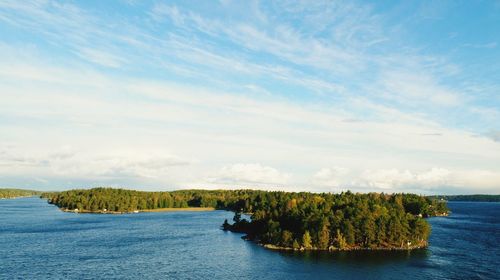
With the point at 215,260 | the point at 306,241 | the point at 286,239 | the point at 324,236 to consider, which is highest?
the point at 324,236

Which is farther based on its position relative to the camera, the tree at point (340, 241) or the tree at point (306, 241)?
the tree at point (306, 241)

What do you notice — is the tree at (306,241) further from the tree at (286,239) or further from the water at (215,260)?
the water at (215,260)

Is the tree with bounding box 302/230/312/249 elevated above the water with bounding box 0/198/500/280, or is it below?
above

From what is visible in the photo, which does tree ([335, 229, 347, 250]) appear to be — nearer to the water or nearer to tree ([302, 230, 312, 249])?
the water

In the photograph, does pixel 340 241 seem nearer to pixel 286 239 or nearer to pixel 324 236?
pixel 324 236

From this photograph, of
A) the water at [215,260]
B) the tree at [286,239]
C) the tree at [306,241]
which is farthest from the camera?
the tree at [286,239]

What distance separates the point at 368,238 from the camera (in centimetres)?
15375

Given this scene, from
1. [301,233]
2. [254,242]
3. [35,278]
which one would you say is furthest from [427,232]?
[35,278]

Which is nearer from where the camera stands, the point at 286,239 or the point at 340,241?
the point at 340,241

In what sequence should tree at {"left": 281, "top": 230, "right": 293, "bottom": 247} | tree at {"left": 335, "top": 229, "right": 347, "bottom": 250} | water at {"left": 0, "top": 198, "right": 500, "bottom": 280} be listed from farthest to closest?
tree at {"left": 281, "top": 230, "right": 293, "bottom": 247}, tree at {"left": 335, "top": 229, "right": 347, "bottom": 250}, water at {"left": 0, "top": 198, "right": 500, "bottom": 280}

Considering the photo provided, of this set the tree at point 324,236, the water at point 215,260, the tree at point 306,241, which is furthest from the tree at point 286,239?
the tree at point 324,236

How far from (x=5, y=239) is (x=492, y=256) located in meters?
180

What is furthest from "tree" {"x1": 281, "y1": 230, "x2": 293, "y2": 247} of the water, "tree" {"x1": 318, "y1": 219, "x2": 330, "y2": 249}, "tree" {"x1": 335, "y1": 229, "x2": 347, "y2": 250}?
"tree" {"x1": 335, "y1": 229, "x2": 347, "y2": 250}

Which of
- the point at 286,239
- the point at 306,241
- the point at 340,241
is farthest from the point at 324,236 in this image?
the point at 286,239
